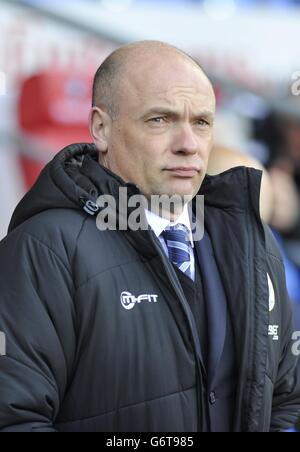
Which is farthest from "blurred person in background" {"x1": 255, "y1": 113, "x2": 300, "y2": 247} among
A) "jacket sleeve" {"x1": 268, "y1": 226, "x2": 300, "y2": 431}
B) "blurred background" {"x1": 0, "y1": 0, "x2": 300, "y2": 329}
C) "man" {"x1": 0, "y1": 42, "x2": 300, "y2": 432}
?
"man" {"x1": 0, "y1": 42, "x2": 300, "y2": 432}

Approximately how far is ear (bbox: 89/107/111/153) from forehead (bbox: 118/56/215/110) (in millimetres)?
72

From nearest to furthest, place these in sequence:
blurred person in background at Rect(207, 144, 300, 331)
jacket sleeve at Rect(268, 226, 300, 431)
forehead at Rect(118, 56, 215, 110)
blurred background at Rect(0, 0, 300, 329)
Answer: forehead at Rect(118, 56, 215, 110) < jacket sleeve at Rect(268, 226, 300, 431) < blurred person in background at Rect(207, 144, 300, 331) < blurred background at Rect(0, 0, 300, 329)

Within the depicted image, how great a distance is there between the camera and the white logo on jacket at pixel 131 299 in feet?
5.39

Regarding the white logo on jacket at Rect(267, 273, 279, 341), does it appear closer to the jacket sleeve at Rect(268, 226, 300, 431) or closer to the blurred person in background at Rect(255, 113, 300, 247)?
the jacket sleeve at Rect(268, 226, 300, 431)

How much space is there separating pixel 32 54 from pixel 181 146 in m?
1.94

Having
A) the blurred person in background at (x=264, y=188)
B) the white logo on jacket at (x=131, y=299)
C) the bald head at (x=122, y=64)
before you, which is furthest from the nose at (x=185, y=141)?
the blurred person in background at (x=264, y=188)

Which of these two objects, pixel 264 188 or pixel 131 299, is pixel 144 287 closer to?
pixel 131 299

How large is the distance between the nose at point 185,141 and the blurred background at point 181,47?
160 cm

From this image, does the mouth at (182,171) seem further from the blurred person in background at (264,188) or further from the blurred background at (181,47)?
the blurred background at (181,47)

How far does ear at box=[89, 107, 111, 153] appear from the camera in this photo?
1827 mm

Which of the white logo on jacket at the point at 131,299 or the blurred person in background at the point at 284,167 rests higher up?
the blurred person in background at the point at 284,167

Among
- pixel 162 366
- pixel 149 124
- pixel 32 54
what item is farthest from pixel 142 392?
pixel 32 54

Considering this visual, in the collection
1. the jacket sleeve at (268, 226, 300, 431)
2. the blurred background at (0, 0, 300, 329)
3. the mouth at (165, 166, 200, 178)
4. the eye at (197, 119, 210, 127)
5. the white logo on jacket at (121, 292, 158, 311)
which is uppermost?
the blurred background at (0, 0, 300, 329)

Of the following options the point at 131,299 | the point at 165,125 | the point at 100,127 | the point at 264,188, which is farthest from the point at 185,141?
the point at 264,188
